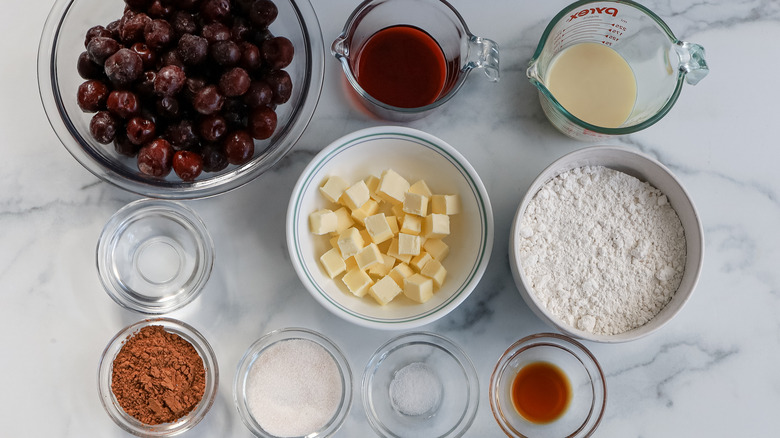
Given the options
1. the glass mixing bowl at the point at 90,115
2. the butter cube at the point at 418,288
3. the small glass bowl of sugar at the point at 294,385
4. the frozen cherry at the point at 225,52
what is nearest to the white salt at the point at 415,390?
the small glass bowl of sugar at the point at 294,385

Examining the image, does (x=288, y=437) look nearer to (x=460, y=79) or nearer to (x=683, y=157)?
(x=460, y=79)

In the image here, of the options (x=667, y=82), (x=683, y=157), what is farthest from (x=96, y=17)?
(x=683, y=157)

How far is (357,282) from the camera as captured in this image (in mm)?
1401

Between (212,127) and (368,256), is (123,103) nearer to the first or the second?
(212,127)

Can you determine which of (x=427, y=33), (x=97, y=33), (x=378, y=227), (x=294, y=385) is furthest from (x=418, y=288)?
(x=97, y=33)

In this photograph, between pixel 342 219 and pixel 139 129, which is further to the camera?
pixel 342 219

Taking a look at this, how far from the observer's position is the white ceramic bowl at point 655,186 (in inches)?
52.5

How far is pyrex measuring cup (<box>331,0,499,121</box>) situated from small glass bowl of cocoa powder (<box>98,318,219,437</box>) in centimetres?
69

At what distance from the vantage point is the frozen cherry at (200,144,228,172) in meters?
1.29

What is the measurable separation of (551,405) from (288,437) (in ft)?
2.09

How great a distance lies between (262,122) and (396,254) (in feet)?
1.37

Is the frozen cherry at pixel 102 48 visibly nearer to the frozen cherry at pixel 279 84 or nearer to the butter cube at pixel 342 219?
the frozen cherry at pixel 279 84

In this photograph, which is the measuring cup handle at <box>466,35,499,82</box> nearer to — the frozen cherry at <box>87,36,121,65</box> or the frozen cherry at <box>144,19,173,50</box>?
the frozen cherry at <box>144,19,173,50</box>

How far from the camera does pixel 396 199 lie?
1410 mm
